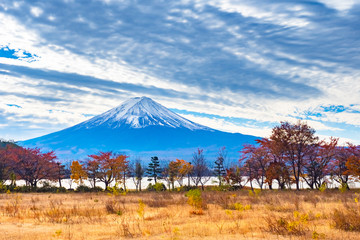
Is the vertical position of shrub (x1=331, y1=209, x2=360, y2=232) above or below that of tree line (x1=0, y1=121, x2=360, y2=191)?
below

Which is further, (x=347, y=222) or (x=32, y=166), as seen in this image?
(x=32, y=166)

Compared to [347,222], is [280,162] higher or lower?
higher

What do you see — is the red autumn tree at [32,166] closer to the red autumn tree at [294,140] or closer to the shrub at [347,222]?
the red autumn tree at [294,140]

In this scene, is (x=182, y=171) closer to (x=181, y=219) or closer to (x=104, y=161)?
(x=104, y=161)

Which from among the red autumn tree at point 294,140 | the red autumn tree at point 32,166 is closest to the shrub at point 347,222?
the red autumn tree at point 294,140

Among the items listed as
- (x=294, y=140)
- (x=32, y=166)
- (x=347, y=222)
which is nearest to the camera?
(x=347, y=222)

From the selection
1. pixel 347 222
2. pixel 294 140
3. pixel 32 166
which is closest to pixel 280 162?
pixel 294 140

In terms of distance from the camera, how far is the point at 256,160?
4466 centimetres

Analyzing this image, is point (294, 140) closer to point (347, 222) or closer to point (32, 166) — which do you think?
point (347, 222)

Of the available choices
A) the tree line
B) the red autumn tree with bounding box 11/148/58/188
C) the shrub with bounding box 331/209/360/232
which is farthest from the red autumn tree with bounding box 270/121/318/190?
the red autumn tree with bounding box 11/148/58/188

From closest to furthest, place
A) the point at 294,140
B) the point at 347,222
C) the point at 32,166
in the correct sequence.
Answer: the point at 347,222, the point at 294,140, the point at 32,166

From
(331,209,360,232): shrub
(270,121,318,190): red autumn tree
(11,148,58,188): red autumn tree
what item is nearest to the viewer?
(331,209,360,232): shrub

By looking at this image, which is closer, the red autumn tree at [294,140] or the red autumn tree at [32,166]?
the red autumn tree at [294,140]

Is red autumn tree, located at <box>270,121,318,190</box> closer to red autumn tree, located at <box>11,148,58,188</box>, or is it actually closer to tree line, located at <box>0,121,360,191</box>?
tree line, located at <box>0,121,360,191</box>
